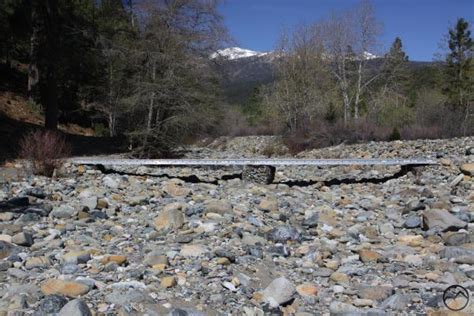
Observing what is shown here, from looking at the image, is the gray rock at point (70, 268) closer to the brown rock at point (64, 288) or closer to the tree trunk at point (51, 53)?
the brown rock at point (64, 288)

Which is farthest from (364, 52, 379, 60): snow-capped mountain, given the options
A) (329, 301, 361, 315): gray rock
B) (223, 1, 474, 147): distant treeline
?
(329, 301, 361, 315): gray rock

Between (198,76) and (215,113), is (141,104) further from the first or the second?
(215,113)

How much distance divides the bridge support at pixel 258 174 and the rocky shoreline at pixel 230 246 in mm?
340

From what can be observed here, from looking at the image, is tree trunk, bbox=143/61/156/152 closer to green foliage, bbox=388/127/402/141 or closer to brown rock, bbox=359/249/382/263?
green foliage, bbox=388/127/402/141

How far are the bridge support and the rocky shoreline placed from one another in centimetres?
34

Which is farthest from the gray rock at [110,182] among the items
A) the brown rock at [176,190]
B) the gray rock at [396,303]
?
the gray rock at [396,303]

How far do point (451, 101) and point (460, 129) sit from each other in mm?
12347

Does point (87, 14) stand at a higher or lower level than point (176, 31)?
higher

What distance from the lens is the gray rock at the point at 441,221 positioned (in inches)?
286

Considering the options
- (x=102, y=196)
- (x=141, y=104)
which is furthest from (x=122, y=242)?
(x=141, y=104)

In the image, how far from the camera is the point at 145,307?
4535mm

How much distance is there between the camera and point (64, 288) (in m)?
4.72

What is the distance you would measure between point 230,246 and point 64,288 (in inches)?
86.4

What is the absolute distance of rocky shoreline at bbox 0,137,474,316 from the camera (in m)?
4.75
